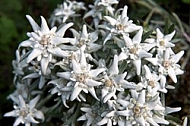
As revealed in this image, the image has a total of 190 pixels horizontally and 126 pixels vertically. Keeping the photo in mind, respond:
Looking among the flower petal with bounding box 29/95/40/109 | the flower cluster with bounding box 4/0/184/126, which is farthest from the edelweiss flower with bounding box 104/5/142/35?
the flower petal with bounding box 29/95/40/109

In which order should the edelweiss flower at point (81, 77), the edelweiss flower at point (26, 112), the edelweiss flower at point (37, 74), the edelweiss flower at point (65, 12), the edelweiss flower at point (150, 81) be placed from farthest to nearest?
the edelweiss flower at point (65, 12) → the edelweiss flower at point (26, 112) → the edelweiss flower at point (37, 74) → the edelweiss flower at point (150, 81) → the edelweiss flower at point (81, 77)

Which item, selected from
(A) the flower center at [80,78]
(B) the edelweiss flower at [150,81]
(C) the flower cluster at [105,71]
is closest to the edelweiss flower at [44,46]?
(C) the flower cluster at [105,71]

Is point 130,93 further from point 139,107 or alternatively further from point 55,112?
point 55,112

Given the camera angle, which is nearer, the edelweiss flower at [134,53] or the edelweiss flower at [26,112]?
the edelweiss flower at [134,53]

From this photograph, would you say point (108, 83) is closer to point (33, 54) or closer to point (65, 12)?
point (33, 54)

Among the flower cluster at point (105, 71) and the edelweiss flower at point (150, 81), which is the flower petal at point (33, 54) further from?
the edelweiss flower at point (150, 81)

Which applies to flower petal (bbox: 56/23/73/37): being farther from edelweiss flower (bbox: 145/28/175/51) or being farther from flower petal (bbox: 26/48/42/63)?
edelweiss flower (bbox: 145/28/175/51)

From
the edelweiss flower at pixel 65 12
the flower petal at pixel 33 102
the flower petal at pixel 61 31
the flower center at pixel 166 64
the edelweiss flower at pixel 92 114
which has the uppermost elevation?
the edelweiss flower at pixel 65 12

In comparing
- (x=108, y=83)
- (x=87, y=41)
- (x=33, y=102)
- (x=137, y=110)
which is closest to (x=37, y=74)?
(x=33, y=102)

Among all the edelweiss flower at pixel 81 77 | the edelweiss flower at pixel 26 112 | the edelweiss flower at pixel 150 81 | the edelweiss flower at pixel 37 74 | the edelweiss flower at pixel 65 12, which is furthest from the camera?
the edelweiss flower at pixel 65 12
